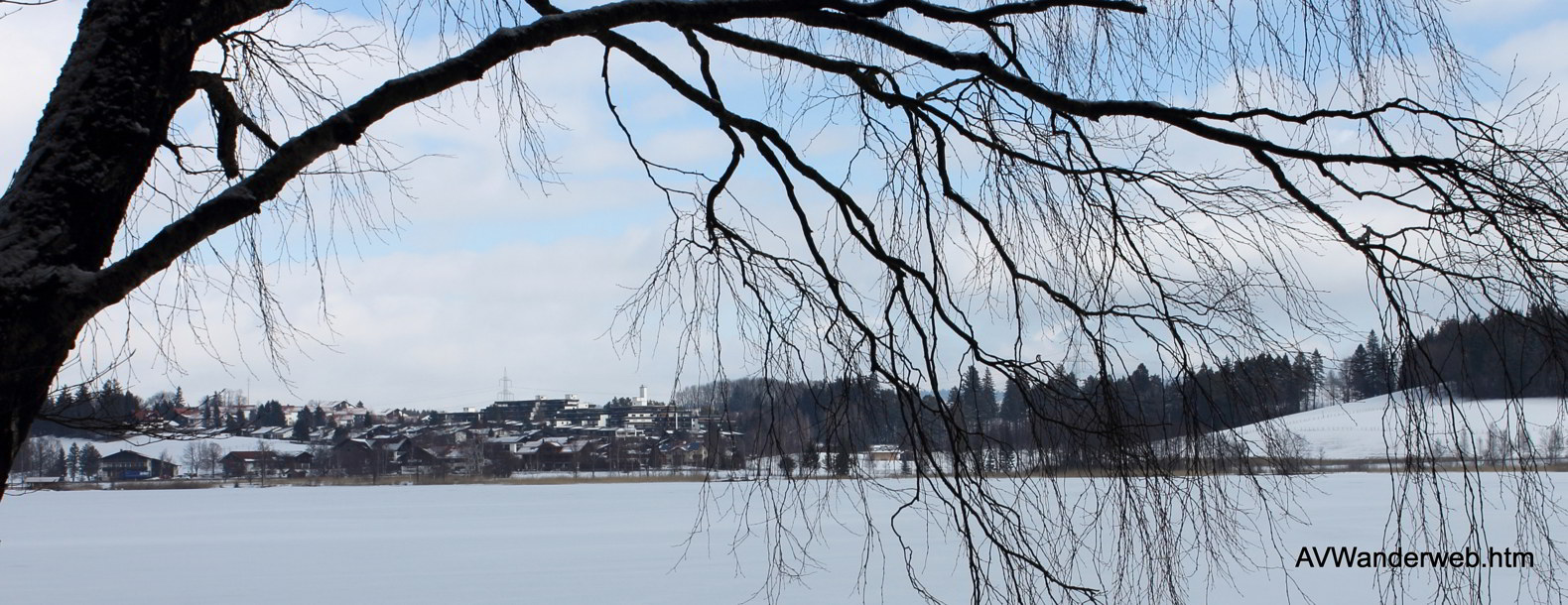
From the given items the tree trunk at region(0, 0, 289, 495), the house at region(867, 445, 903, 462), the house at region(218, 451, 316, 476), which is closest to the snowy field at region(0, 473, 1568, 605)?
the house at region(867, 445, 903, 462)

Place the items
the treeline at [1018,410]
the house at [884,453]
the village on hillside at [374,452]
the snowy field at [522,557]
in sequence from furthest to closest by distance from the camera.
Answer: the village on hillside at [374,452] → the snowy field at [522,557] → the house at [884,453] → the treeline at [1018,410]

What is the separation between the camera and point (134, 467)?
232 ft

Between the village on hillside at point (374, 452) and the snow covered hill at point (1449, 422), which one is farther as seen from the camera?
the village on hillside at point (374, 452)

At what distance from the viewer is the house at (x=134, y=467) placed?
67750 mm

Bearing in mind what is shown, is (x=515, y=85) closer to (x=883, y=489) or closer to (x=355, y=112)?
(x=355, y=112)

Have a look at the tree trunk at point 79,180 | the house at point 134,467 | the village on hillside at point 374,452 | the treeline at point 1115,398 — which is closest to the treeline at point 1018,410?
the treeline at point 1115,398

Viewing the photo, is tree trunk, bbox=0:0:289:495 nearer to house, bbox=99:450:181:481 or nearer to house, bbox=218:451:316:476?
house, bbox=218:451:316:476

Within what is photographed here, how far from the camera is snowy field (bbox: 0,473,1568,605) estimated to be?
490 inches

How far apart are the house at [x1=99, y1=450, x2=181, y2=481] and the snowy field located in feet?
132

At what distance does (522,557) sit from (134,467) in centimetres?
6415

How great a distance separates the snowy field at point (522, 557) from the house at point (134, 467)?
132 ft

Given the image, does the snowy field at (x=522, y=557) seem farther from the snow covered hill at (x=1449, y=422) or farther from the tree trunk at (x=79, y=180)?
the tree trunk at (x=79, y=180)

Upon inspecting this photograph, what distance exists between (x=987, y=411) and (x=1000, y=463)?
0.54ft

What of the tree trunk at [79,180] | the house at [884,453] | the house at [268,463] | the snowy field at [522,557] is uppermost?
the tree trunk at [79,180]
